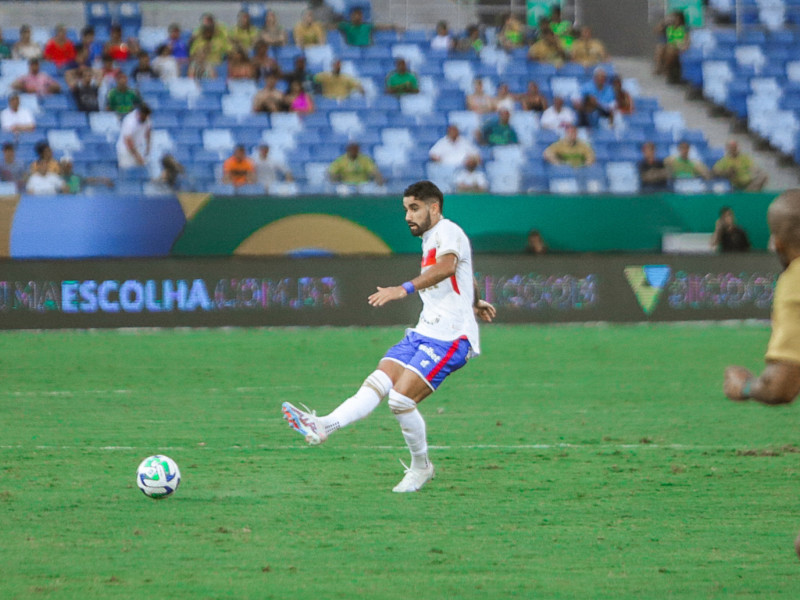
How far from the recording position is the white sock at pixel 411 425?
7387 millimetres

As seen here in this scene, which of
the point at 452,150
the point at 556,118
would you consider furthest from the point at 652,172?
the point at 452,150

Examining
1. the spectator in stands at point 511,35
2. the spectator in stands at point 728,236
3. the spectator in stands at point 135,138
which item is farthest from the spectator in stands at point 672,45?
the spectator in stands at point 135,138

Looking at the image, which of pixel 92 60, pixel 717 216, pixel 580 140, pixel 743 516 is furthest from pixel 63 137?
pixel 743 516

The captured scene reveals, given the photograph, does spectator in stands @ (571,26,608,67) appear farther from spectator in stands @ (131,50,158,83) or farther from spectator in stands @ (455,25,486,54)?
spectator in stands @ (131,50,158,83)

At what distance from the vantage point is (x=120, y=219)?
714 inches

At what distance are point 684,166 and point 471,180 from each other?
3.90 m

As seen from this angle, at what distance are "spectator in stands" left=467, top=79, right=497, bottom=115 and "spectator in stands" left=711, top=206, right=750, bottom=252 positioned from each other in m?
4.88

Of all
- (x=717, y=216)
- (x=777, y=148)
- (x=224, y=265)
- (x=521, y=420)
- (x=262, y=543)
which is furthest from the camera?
(x=777, y=148)

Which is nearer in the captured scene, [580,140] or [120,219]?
[120,219]

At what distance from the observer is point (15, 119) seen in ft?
66.8

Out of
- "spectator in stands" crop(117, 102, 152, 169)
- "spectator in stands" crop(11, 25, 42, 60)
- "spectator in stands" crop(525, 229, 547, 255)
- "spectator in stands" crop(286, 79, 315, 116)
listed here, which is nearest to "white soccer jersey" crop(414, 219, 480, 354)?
"spectator in stands" crop(525, 229, 547, 255)

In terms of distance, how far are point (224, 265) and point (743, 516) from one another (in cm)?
1220

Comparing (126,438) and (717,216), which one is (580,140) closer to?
(717,216)

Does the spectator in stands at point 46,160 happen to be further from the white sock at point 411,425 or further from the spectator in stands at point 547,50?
the white sock at point 411,425
